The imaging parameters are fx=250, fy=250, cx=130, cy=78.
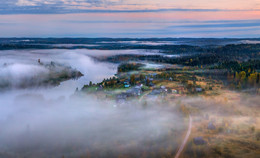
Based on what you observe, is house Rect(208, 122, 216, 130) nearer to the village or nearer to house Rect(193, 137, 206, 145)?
the village

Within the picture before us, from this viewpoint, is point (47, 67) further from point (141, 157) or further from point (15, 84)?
point (141, 157)

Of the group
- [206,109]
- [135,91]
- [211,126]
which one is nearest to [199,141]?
[211,126]

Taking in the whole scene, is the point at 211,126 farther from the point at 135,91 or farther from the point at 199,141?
the point at 135,91

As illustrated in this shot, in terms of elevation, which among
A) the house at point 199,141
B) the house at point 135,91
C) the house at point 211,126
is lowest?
the house at point 199,141

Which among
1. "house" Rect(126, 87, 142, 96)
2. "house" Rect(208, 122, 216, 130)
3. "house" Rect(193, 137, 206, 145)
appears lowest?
"house" Rect(193, 137, 206, 145)

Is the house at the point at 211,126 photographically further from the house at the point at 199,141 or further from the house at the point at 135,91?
the house at the point at 135,91

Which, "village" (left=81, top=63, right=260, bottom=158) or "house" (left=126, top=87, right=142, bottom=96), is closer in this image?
"village" (left=81, top=63, right=260, bottom=158)

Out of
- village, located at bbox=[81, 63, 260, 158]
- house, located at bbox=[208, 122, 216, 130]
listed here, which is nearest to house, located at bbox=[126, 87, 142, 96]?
village, located at bbox=[81, 63, 260, 158]

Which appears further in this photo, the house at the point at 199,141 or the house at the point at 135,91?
the house at the point at 135,91

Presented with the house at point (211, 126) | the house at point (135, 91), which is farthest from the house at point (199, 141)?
the house at point (135, 91)

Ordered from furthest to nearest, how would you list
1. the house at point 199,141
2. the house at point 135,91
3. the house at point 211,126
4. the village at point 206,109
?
the house at point 135,91
the house at point 211,126
the house at point 199,141
the village at point 206,109

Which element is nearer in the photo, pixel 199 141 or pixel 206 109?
pixel 199 141

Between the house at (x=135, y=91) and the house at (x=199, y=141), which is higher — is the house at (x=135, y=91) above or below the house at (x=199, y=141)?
above
